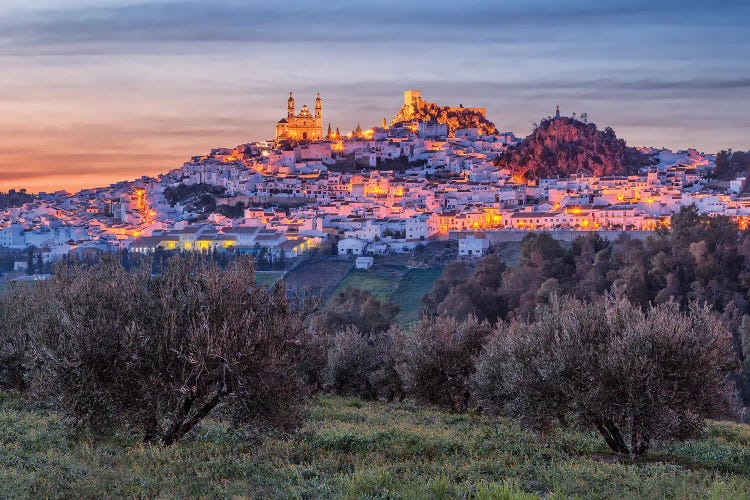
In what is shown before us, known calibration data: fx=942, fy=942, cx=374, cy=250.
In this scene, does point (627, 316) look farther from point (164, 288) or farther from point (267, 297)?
point (164, 288)

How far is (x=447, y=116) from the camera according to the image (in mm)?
165000

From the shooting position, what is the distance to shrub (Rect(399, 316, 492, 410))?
2248cm

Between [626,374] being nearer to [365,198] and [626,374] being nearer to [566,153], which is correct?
[365,198]

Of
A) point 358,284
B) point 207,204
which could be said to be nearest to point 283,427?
point 358,284

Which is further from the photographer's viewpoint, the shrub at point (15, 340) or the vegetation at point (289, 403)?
the shrub at point (15, 340)

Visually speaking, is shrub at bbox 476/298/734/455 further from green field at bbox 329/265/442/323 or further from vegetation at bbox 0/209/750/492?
green field at bbox 329/265/442/323

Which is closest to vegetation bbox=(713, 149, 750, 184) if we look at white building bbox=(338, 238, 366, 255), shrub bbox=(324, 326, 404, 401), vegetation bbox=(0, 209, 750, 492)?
white building bbox=(338, 238, 366, 255)

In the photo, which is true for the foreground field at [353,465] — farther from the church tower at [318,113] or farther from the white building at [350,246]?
the church tower at [318,113]

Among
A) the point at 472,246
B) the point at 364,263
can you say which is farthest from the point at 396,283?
the point at 472,246

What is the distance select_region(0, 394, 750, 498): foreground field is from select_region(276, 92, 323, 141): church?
137524 millimetres

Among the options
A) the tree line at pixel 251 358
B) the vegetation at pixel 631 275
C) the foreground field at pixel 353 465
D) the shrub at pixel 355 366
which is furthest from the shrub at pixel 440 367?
the vegetation at pixel 631 275

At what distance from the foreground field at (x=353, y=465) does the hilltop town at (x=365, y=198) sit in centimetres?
6395

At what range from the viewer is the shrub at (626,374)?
1300cm

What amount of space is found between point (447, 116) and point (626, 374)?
154350 millimetres
